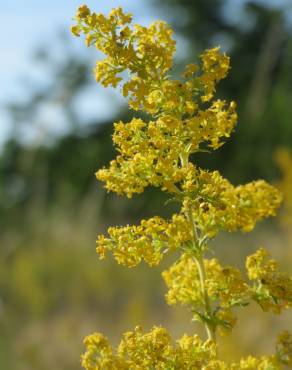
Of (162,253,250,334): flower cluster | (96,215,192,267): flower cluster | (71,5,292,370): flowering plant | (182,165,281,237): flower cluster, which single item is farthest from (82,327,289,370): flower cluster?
(182,165,281,237): flower cluster

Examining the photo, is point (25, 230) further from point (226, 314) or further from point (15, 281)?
point (226, 314)

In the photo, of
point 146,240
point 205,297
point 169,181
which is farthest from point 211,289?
Answer: point 169,181

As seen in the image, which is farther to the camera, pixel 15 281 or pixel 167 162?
pixel 15 281

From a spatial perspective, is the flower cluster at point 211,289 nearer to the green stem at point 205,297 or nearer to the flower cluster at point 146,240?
the green stem at point 205,297

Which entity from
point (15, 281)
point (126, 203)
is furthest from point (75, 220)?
point (126, 203)

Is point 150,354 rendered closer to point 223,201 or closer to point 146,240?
point 146,240

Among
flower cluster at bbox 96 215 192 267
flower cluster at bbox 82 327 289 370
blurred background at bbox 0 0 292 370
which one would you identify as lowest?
flower cluster at bbox 82 327 289 370

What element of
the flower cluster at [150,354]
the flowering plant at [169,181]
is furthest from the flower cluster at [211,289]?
the flower cluster at [150,354]

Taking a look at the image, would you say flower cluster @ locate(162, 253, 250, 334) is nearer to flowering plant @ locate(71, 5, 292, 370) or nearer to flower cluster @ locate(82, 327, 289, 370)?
flowering plant @ locate(71, 5, 292, 370)
